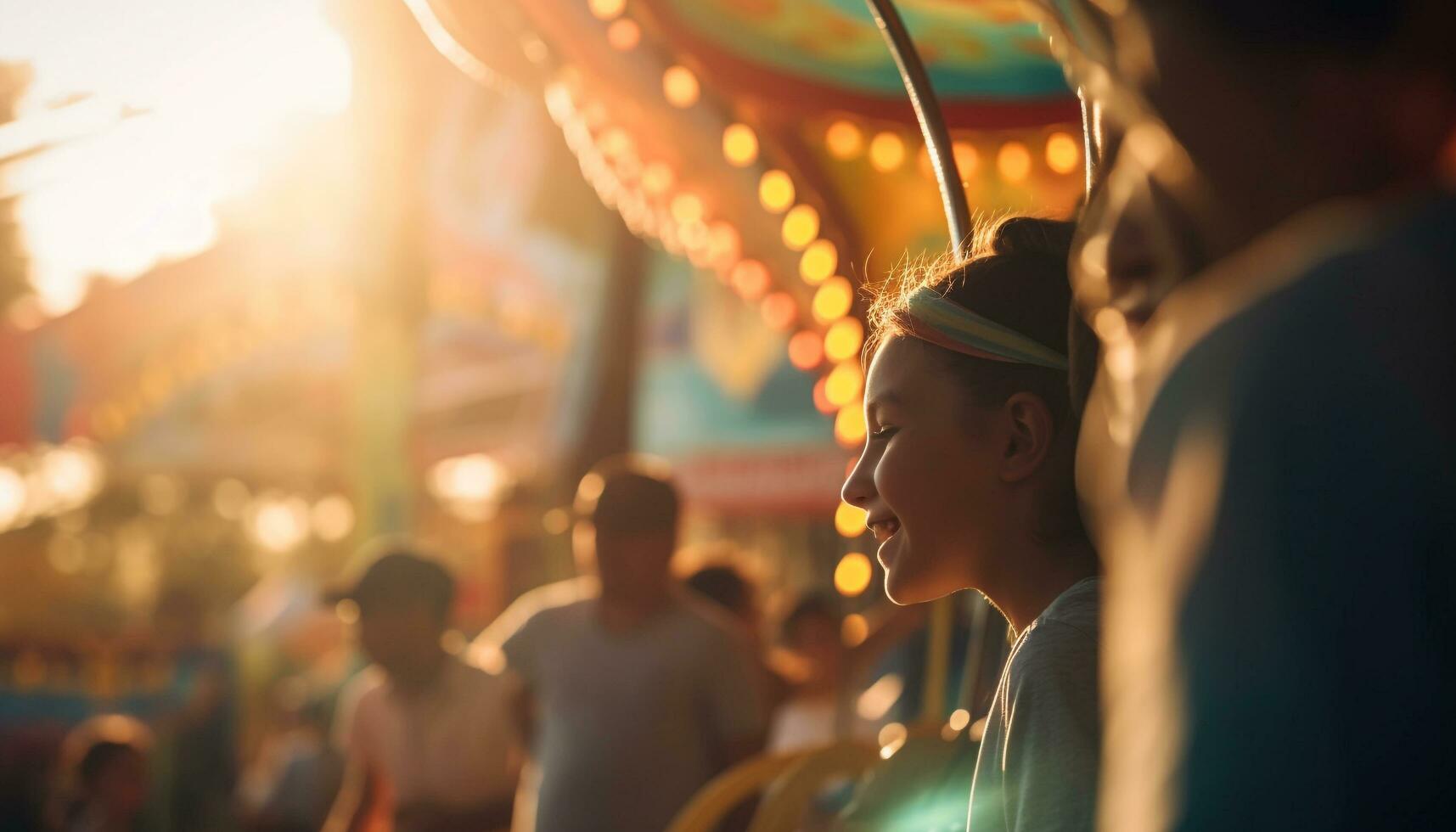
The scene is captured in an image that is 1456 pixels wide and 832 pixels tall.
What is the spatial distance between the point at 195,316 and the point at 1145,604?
12169 mm

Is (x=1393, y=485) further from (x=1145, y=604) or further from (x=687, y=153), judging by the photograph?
(x=687, y=153)

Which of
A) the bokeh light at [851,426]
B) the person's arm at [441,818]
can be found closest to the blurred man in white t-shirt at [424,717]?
the person's arm at [441,818]

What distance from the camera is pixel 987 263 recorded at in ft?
4.11

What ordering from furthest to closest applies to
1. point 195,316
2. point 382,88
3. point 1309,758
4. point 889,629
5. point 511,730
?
point 195,316 → point 382,88 → point 889,629 → point 511,730 → point 1309,758

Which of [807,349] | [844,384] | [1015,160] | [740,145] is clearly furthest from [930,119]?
[807,349]

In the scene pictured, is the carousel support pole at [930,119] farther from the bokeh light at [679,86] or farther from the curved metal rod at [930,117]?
the bokeh light at [679,86]

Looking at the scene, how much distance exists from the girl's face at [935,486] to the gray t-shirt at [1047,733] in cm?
11

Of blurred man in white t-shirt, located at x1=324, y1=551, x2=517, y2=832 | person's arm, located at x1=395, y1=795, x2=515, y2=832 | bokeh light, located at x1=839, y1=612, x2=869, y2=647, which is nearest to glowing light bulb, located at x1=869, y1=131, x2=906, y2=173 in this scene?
bokeh light, located at x1=839, y1=612, x2=869, y2=647

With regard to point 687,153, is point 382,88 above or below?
above

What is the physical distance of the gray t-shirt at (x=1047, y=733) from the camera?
0.94 metres

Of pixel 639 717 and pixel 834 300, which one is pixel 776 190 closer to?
pixel 834 300

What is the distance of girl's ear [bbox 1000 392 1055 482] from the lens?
1186mm

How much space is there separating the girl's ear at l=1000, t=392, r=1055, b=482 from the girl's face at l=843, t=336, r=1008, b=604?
0.01m

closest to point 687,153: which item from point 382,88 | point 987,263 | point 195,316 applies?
point 987,263
